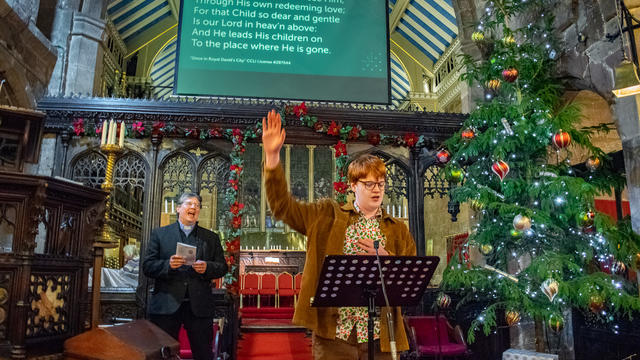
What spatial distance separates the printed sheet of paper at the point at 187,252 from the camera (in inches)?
112

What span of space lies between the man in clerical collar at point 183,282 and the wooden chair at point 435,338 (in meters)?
2.52

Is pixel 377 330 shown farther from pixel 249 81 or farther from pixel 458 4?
pixel 458 4

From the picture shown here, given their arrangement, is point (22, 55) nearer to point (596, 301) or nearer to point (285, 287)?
point (285, 287)

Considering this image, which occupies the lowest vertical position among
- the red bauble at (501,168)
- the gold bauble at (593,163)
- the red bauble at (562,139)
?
the red bauble at (501,168)

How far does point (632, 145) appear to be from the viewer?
180 inches

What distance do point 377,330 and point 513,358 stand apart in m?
2.57

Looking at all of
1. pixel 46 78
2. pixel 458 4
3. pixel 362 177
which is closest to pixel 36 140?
pixel 362 177

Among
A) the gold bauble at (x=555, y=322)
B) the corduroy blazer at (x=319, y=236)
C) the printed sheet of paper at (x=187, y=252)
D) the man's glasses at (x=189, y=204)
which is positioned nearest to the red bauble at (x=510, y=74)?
the gold bauble at (x=555, y=322)

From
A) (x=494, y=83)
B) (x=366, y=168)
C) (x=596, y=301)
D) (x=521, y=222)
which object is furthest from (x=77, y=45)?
(x=596, y=301)

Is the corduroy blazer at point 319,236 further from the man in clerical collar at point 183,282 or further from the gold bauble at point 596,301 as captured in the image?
the gold bauble at point 596,301

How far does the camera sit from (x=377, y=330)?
1.92 metres

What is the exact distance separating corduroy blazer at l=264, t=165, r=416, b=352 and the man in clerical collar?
1.23m

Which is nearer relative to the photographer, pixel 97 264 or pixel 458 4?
pixel 97 264

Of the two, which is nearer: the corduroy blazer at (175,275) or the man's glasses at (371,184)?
the man's glasses at (371,184)
